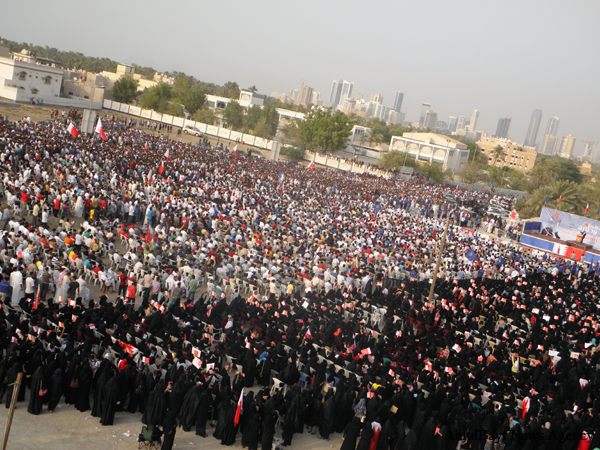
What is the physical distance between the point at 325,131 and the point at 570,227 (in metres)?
36.4

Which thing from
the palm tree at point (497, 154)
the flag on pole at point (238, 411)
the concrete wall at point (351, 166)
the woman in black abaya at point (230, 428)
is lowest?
the woman in black abaya at point (230, 428)

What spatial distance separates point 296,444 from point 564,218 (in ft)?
95.7

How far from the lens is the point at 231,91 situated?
4496 inches

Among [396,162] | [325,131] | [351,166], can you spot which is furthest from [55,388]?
[325,131]

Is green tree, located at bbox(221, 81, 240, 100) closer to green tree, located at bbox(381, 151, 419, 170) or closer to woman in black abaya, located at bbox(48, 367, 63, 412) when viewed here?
green tree, located at bbox(381, 151, 419, 170)

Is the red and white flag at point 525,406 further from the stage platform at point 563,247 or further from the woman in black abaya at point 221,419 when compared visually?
the stage platform at point 563,247

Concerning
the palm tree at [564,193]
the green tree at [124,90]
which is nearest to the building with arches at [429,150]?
the palm tree at [564,193]

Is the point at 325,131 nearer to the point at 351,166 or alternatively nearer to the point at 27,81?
the point at 351,166

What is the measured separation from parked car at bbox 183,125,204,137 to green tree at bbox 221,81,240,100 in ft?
145

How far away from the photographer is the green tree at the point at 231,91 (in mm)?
108625

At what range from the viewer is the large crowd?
30.3 ft

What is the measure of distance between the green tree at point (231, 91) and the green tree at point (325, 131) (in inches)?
1741

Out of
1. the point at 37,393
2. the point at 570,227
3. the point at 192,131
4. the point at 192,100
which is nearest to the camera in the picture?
the point at 37,393

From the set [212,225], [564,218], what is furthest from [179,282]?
[564,218]
